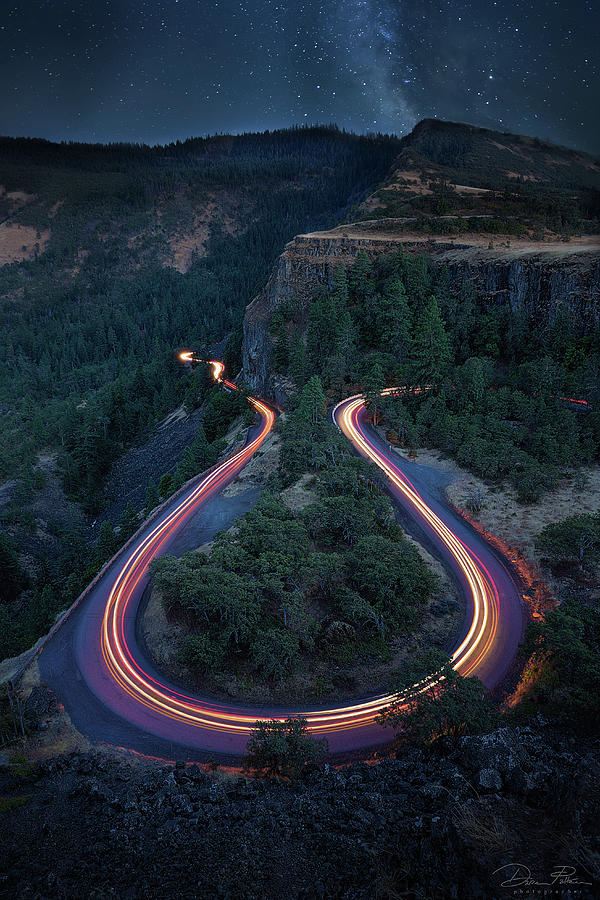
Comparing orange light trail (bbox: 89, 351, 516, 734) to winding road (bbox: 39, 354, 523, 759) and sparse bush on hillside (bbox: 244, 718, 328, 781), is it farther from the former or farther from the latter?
sparse bush on hillside (bbox: 244, 718, 328, 781)

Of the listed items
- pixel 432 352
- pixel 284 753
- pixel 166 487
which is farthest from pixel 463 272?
pixel 284 753

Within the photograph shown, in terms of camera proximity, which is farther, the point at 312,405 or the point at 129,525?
the point at 312,405

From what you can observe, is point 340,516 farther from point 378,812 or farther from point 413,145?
point 413,145

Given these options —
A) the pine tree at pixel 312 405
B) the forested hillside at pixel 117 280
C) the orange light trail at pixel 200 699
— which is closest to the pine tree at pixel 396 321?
the pine tree at pixel 312 405

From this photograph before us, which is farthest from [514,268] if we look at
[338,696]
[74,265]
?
[74,265]

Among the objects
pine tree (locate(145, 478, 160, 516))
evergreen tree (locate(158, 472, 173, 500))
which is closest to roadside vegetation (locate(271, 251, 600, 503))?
evergreen tree (locate(158, 472, 173, 500))

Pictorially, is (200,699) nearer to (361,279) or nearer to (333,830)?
(333,830)
